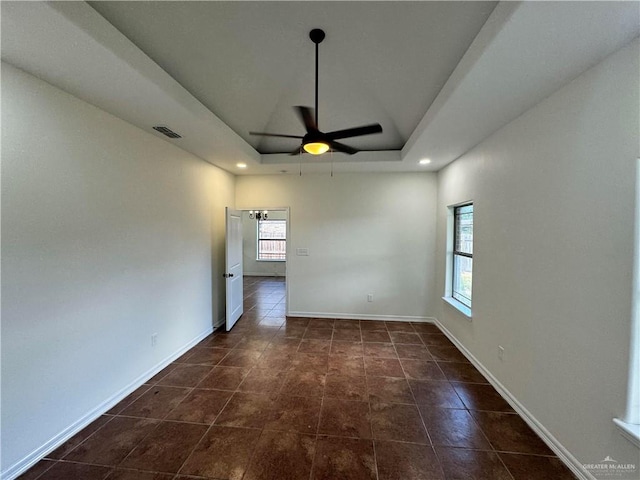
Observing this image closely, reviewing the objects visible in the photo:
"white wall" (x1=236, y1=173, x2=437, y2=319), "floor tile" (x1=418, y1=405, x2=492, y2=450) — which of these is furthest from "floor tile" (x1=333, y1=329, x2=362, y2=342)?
"floor tile" (x1=418, y1=405, x2=492, y2=450)

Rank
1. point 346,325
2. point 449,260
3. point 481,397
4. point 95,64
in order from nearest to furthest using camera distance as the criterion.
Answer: point 95,64, point 481,397, point 449,260, point 346,325

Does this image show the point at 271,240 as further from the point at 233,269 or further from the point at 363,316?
the point at 363,316

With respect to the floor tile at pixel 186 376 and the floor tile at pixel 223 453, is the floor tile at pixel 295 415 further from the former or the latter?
the floor tile at pixel 186 376

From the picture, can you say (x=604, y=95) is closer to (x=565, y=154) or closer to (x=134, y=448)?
(x=565, y=154)

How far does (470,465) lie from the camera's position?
165 cm

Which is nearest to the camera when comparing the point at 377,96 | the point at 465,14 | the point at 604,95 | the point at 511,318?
the point at 604,95

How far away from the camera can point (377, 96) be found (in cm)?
273

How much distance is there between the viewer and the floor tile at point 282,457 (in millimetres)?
1573

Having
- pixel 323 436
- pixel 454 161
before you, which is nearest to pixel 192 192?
pixel 323 436

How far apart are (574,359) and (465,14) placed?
2293mm

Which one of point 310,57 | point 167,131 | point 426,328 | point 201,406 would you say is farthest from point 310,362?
point 310,57

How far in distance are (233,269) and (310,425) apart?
8.88 ft

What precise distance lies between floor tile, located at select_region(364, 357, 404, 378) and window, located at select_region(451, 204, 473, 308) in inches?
53.9

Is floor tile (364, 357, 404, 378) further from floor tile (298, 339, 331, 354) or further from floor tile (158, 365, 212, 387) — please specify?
floor tile (158, 365, 212, 387)
